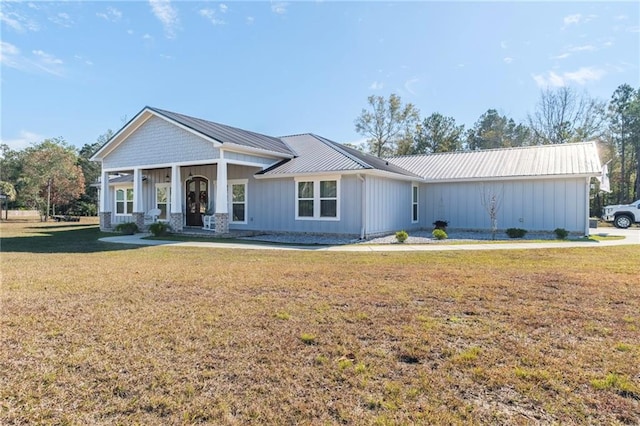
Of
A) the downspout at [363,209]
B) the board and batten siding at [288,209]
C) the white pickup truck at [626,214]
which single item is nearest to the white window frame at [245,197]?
the board and batten siding at [288,209]

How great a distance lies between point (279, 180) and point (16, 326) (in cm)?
1250

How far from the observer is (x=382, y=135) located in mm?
40469

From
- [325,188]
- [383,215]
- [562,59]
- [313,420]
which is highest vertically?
[562,59]

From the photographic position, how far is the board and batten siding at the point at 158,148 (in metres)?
16.0

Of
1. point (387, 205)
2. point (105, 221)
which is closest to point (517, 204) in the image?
point (387, 205)

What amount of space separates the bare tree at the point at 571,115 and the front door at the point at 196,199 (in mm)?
33771

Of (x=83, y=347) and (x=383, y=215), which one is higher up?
(x=383, y=215)

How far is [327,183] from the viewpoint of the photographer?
15125 millimetres

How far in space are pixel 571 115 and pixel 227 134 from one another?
35.4 metres

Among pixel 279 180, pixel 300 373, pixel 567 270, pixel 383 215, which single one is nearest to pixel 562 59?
pixel 383 215

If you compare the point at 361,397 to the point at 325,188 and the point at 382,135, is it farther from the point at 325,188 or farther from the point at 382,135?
the point at 382,135

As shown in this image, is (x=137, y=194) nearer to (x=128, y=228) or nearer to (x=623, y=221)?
(x=128, y=228)

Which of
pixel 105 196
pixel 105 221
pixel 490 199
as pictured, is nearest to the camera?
pixel 490 199

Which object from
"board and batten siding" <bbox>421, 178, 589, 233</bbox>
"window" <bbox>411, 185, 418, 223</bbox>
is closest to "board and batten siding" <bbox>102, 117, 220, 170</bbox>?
"window" <bbox>411, 185, 418, 223</bbox>
